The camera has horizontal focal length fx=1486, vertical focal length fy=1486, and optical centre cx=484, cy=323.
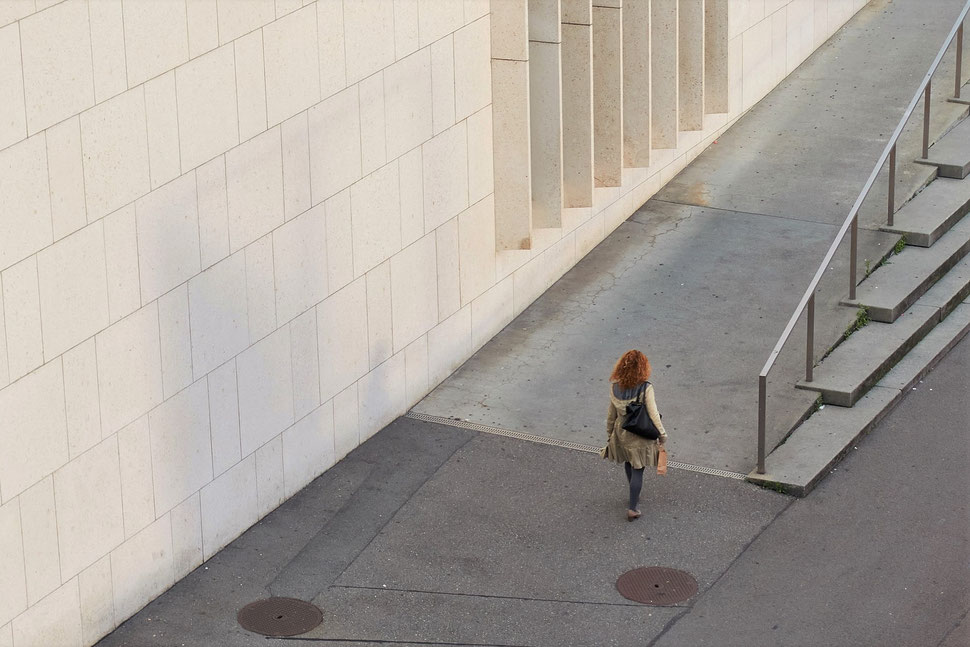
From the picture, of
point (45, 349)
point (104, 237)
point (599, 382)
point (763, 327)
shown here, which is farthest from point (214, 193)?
point (763, 327)

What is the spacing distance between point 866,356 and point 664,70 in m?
4.13

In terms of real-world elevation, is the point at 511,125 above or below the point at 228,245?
above

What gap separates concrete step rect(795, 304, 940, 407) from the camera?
38.9 feet

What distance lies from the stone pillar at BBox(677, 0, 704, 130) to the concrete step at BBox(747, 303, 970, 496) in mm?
3991

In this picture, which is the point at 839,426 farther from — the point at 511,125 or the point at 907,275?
the point at 511,125

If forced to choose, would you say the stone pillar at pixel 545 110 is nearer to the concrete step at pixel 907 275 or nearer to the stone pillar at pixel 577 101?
the stone pillar at pixel 577 101

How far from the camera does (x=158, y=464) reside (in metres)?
9.73

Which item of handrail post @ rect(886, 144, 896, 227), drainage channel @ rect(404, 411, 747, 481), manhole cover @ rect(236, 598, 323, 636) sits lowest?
manhole cover @ rect(236, 598, 323, 636)

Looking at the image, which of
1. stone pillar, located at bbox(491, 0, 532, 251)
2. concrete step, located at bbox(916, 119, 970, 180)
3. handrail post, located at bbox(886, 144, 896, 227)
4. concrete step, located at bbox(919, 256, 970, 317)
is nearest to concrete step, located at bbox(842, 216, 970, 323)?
concrete step, located at bbox(919, 256, 970, 317)

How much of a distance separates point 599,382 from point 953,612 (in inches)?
152

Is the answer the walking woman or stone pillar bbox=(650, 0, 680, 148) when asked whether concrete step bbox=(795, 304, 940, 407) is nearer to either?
the walking woman

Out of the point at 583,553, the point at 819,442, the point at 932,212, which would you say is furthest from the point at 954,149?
the point at 583,553

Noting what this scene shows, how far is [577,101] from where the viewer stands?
44.5 feet

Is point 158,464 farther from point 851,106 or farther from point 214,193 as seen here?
point 851,106
